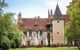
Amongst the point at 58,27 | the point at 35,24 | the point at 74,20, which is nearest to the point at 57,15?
the point at 58,27

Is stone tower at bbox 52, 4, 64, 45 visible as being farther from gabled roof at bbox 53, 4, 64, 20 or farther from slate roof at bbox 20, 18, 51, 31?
slate roof at bbox 20, 18, 51, 31

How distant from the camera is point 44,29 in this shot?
3268 inches

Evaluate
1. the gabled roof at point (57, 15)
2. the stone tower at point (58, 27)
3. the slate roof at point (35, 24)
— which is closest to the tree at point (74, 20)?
the gabled roof at point (57, 15)

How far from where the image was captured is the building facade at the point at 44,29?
8000cm

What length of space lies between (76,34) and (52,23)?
1524 inches

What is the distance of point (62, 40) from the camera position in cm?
7988

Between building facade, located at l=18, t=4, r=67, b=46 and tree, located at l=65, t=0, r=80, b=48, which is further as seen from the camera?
building facade, located at l=18, t=4, r=67, b=46

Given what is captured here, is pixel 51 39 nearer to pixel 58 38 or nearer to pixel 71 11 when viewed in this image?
pixel 58 38

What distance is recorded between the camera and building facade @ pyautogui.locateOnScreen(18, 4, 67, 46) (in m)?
80.0

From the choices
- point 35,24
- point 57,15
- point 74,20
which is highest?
point 57,15

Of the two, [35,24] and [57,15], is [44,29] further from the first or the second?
[57,15]

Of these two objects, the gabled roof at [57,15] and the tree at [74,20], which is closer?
the tree at [74,20]

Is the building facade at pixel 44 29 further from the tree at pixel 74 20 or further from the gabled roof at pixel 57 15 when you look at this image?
the tree at pixel 74 20

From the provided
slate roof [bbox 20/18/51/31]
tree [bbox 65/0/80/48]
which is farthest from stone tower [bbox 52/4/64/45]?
tree [bbox 65/0/80/48]
